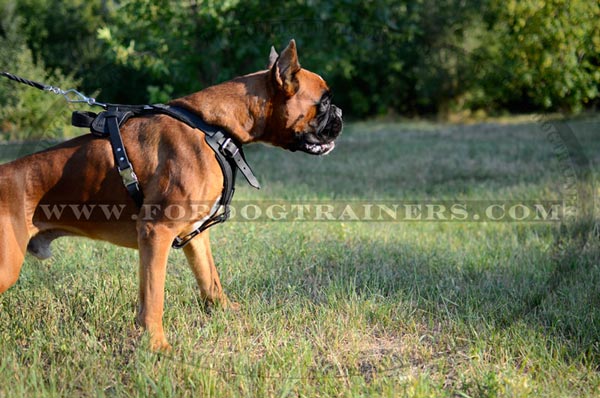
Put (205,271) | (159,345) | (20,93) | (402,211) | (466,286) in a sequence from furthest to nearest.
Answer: (20,93) < (402,211) < (466,286) < (205,271) < (159,345)

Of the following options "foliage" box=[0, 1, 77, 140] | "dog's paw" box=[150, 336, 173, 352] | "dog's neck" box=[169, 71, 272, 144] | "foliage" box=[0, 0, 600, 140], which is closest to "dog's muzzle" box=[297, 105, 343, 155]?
"dog's neck" box=[169, 71, 272, 144]

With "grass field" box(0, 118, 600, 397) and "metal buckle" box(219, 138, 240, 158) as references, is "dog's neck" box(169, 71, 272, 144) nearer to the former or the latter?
"metal buckle" box(219, 138, 240, 158)

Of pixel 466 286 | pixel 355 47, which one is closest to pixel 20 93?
pixel 355 47

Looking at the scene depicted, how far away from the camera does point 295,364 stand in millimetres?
3426

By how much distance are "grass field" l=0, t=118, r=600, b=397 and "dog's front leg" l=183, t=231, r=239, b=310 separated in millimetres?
152

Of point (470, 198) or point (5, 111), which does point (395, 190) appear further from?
point (5, 111)

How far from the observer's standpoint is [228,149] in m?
3.67

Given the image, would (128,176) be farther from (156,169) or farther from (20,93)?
(20,93)

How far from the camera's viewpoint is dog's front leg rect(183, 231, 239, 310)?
4203mm

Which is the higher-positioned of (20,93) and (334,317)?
(20,93)

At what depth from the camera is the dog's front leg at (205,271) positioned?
4.20 metres

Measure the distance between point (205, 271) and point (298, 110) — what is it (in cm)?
132

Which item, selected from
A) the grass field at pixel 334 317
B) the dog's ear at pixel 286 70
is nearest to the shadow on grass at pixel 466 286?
the grass field at pixel 334 317

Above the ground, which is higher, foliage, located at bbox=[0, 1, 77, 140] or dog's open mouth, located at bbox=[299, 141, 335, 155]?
foliage, located at bbox=[0, 1, 77, 140]
